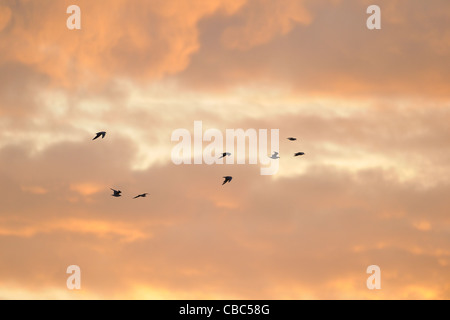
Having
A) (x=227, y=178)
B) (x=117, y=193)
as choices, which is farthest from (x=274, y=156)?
(x=117, y=193)

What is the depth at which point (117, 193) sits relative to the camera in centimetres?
17850

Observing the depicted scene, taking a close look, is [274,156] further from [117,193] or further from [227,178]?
[117,193]

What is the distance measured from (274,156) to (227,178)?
10507 millimetres

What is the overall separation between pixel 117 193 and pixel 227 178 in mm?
22160

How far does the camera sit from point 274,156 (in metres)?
175

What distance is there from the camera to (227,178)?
178 metres

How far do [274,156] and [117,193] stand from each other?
32.2 m
